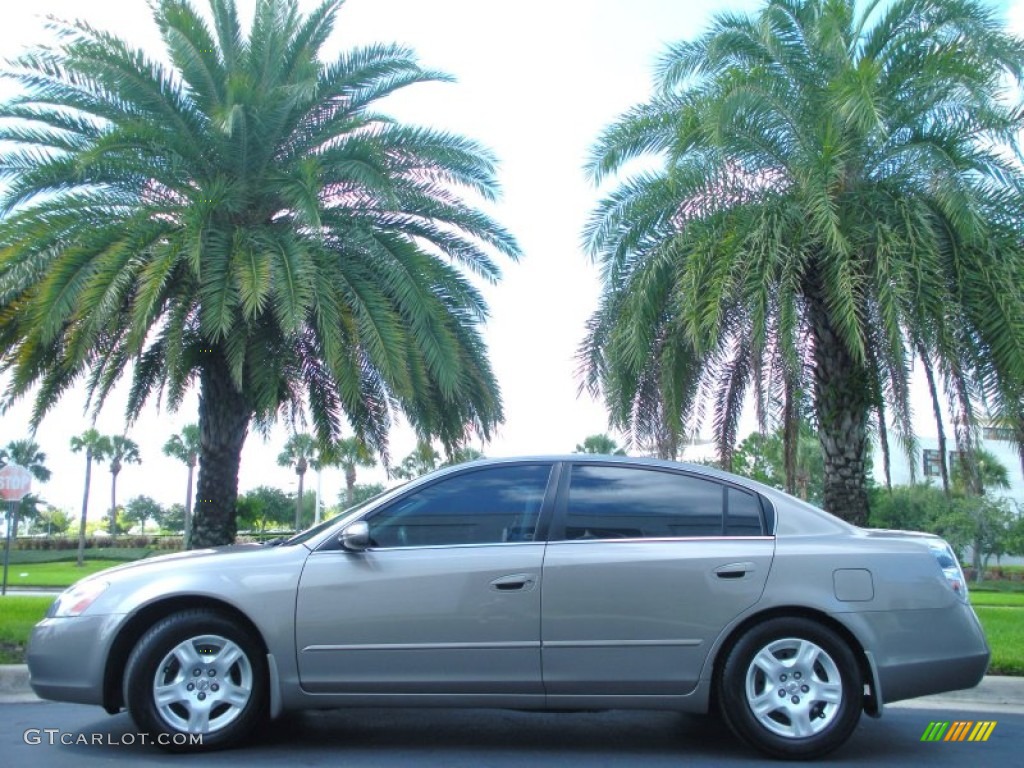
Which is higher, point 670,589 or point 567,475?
point 567,475

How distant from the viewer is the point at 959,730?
6.27 m

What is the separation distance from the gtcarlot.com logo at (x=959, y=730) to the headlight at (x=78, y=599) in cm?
461

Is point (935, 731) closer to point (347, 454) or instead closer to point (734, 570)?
point (734, 570)

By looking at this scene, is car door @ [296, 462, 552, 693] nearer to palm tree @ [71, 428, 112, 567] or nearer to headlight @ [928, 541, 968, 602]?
headlight @ [928, 541, 968, 602]

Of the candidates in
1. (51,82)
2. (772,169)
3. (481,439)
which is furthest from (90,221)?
(772,169)

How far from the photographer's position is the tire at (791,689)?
538 cm

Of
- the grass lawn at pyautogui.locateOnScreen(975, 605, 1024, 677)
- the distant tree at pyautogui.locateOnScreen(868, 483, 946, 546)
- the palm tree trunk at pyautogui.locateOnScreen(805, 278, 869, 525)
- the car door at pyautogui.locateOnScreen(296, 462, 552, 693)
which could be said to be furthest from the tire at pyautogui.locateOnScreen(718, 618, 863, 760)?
the distant tree at pyautogui.locateOnScreen(868, 483, 946, 546)

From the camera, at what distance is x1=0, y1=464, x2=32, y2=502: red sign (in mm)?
17953

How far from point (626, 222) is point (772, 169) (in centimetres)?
181

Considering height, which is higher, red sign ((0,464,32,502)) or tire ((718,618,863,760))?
red sign ((0,464,32,502))

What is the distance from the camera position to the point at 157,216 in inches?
527

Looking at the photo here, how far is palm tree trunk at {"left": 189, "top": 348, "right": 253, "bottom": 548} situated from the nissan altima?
7641mm

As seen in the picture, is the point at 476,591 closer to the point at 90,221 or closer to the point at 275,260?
the point at 275,260

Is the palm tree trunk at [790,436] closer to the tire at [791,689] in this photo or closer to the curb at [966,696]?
the curb at [966,696]
